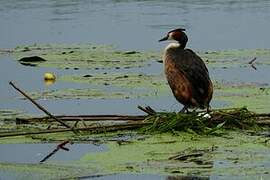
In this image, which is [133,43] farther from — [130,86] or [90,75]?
[130,86]

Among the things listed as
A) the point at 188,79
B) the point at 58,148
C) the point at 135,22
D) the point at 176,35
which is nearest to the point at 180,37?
the point at 176,35

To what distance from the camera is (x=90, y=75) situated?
14.6m

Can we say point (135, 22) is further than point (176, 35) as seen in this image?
Yes

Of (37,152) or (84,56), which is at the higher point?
(84,56)

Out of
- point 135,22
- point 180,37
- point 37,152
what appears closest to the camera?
point 37,152

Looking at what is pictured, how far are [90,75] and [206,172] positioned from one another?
276 inches

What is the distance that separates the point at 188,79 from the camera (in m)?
10.3

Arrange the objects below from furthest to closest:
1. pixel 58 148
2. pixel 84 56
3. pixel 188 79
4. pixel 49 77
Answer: pixel 84 56, pixel 49 77, pixel 188 79, pixel 58 148

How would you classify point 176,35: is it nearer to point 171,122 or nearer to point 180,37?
point 180,37

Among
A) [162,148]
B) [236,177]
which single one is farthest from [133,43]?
[236,177]

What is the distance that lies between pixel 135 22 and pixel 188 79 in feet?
45.3

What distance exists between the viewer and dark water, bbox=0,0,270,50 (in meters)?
20.2

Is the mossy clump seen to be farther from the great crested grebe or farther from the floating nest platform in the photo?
the great crested grebe

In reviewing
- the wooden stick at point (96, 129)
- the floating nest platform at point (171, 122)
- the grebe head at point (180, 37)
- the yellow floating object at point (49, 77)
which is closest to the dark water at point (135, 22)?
the yellow floating object at point (49, 77)
